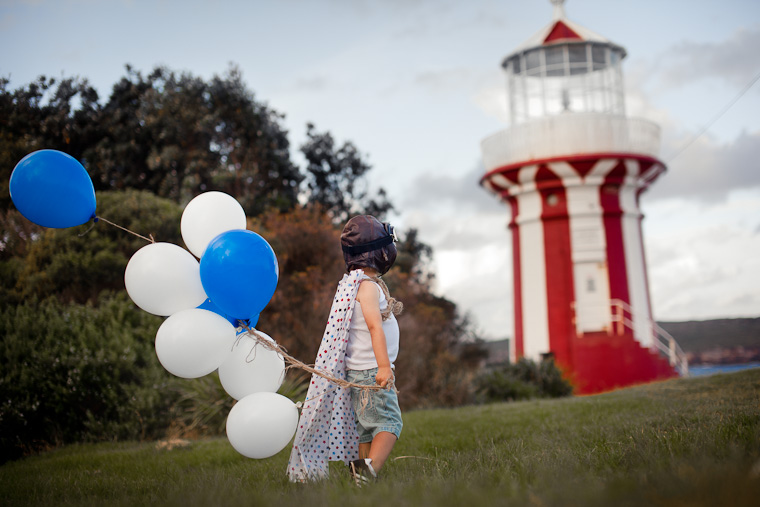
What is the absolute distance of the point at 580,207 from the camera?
15.2 m

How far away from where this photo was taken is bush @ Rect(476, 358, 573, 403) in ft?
38.8

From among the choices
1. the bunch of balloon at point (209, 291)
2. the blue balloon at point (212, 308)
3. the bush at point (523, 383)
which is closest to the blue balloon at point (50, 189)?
the bunch of balloon at point (209, 291)

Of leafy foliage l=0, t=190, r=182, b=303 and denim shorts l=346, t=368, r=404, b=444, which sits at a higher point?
leafy foliage l=0, t=190, r=182, b=303

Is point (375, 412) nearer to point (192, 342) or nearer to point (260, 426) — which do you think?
point (260, 426)

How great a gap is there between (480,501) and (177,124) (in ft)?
48.9

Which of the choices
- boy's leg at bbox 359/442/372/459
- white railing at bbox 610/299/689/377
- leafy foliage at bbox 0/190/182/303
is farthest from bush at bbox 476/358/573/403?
boy's leg at bbox 359/442/372/459

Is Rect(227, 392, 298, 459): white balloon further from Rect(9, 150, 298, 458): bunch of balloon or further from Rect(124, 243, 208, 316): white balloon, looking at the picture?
Rect(124, 243, 208, 316): white balloon

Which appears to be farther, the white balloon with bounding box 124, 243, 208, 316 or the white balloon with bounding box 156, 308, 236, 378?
the white balloon with bounding box 124, 243, 208, 316

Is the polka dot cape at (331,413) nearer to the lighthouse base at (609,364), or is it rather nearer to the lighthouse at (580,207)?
the lighthouse base at (609,364)

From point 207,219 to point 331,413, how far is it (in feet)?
5.15

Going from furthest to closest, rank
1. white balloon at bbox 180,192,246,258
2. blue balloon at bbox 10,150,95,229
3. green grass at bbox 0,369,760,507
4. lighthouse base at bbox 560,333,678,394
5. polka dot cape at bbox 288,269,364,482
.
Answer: lighthouse base at bbox 560,333,678,394, white balloon at bbox 180,192,246,258, blue balloon at bbox 10,150,95,229, polka dot cape at bbox 288,269,364,482, green grass at bbox 0,369,760,507

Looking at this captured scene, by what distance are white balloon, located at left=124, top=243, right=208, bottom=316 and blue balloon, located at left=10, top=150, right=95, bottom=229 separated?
1.98 ft

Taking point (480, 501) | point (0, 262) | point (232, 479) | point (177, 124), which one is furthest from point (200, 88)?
point (480, 501)

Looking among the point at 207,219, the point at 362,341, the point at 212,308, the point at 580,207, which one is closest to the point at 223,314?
the point at 212,308
